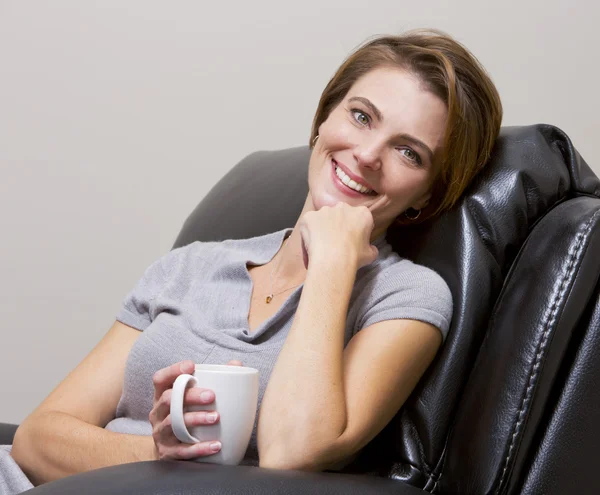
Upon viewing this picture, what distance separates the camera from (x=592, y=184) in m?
1.37

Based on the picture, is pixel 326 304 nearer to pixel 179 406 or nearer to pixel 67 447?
pixel 179 406

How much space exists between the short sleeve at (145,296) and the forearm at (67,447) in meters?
0.23

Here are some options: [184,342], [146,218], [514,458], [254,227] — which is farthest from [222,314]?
[146,218]

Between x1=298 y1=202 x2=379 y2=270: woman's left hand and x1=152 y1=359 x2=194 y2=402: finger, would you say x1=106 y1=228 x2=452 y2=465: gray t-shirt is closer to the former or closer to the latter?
x1=298 y1=202 x2=379 y2=270: woman's left hand

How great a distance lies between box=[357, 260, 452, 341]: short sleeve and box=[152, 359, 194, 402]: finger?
34 cm

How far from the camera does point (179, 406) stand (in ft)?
3.22

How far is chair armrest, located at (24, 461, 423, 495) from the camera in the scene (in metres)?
0.85

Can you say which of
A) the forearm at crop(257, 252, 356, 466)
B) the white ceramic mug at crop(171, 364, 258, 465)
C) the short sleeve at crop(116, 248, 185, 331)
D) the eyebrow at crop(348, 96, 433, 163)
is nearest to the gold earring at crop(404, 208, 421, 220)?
the eyebrow at crop(348, 96, 433, 163)

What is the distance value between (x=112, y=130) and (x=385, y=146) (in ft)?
4.37

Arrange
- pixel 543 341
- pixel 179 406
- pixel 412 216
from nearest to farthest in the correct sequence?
pixel 179 406 → pixel 543 341 → pixel 412 216

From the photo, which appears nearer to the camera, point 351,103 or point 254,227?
point 351,103

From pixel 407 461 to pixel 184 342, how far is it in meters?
0.42

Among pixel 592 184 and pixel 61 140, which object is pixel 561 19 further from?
pixel 61 140

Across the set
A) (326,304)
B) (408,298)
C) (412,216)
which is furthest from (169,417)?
(412,216)
